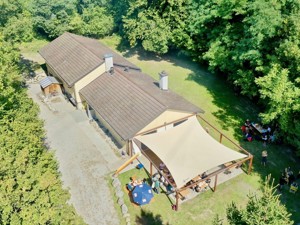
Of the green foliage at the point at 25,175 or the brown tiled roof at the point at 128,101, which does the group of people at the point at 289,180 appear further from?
the green foliage at the point at 25,175

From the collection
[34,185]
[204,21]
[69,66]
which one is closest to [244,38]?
[204,21]

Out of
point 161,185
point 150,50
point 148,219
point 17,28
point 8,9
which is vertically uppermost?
point 8,9

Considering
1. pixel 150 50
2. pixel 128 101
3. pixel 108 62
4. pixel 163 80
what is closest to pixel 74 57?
pixel 108 62

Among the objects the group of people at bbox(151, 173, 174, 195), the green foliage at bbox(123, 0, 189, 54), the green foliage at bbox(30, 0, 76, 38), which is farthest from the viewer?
the green foliage at bbox(30, 0, 76, 38)

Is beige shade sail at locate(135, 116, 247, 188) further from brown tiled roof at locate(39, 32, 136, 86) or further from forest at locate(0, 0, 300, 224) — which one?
brown tiled roof at locate(39, 32, 136, 86)

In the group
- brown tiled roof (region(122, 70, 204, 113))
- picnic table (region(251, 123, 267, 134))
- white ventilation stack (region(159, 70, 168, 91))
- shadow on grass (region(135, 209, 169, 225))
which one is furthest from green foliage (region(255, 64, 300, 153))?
shadow on grass (region(135, 209, 169, 225))

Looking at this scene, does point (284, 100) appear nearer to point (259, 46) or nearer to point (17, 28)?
point (259, 46)

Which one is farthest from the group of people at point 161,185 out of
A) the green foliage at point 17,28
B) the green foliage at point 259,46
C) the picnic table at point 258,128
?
the green foliage at point 17,28
